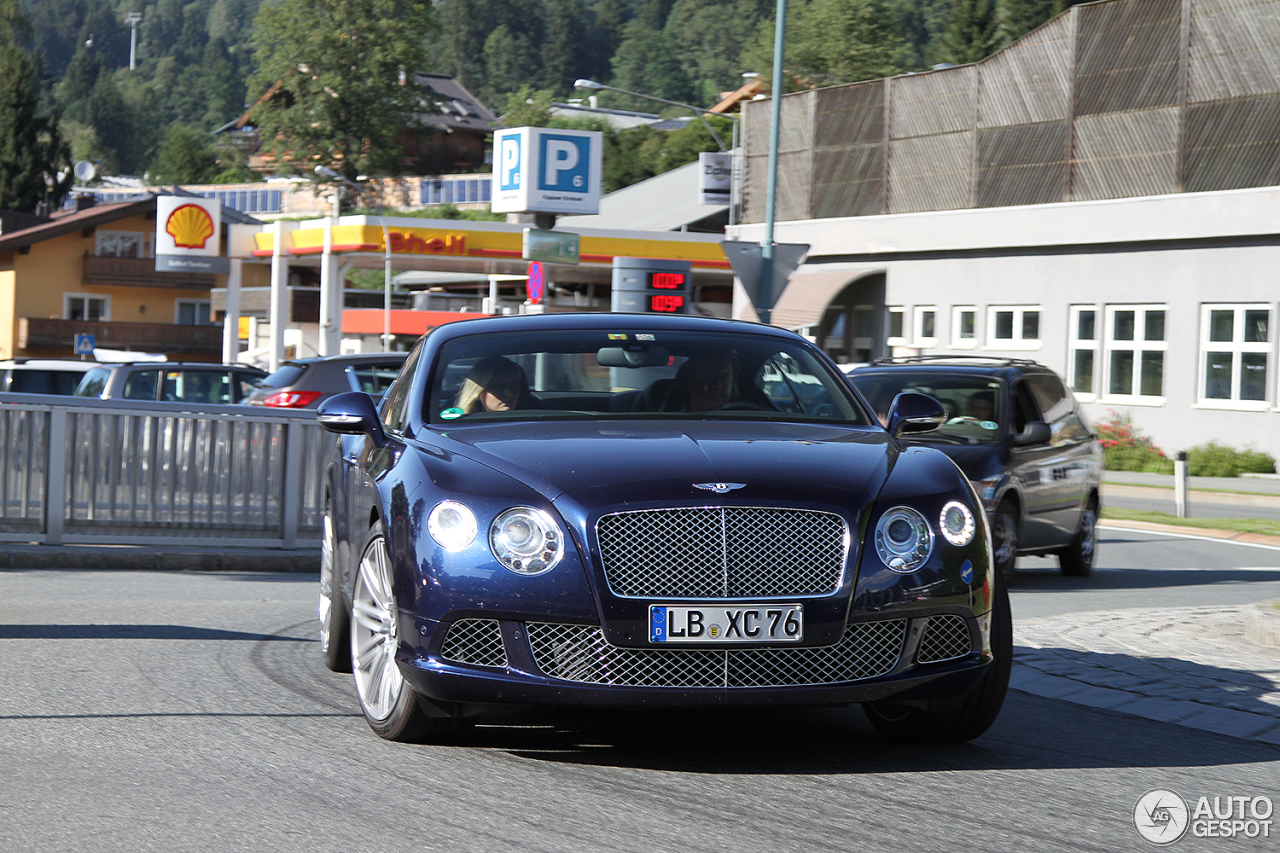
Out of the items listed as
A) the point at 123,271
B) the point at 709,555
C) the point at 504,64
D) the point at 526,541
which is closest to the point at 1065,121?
the point at 709,555

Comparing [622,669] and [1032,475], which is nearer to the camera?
[622,669]

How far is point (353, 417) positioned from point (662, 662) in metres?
1.97

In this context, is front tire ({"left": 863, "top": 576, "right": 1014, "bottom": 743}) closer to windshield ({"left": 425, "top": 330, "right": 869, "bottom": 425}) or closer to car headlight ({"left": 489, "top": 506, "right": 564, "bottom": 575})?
windshield ({"left": 425, "top": 330, "right": 869, "bottom": 425})

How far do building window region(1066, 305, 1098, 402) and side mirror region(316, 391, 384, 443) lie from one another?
31656 millimetres

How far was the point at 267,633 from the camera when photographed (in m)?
8.77

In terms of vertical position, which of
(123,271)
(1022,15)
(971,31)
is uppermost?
(1022,15)

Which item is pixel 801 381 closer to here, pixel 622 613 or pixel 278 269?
pixel 622 613

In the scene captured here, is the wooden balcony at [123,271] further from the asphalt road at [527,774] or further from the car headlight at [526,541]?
Result: the car headlight at [526,541]

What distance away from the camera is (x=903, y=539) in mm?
5484

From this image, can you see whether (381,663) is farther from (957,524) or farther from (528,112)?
(528,112)

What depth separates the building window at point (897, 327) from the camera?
4231 centimetres

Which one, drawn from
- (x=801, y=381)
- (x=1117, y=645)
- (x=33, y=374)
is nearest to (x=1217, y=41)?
(x=33, y=374)

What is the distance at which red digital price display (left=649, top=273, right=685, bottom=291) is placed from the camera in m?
25.0

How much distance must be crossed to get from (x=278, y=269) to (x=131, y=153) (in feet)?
495
